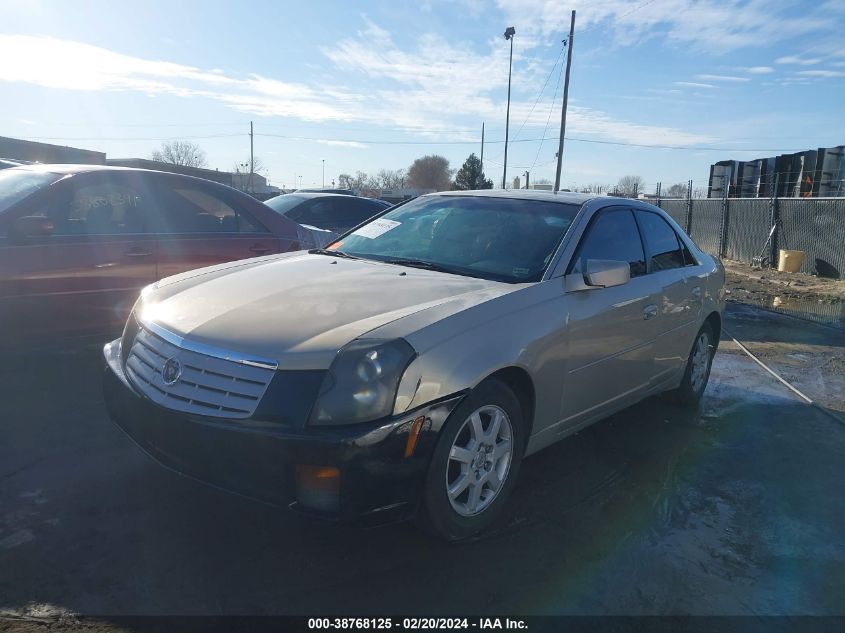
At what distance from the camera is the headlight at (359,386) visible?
2.60 metres

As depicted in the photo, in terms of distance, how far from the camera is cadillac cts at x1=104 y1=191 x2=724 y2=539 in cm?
262

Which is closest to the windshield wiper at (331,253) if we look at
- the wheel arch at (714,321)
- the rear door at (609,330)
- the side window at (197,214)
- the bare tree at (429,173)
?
the rear door at (609,330)

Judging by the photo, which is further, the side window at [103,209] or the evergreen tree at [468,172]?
the evergreen tree at [468,172]

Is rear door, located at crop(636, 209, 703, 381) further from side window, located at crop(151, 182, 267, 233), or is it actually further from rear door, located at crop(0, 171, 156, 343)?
rear door, located at crop(0, 171, 156, 343)

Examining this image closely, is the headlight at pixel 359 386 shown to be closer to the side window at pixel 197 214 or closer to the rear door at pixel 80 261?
the rear door at pixel 80 261

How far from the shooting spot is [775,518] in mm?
3600

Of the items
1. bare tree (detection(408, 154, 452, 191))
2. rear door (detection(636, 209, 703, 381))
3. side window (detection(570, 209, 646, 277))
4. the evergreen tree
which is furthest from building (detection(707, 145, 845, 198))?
bare tree (detection(408, 154, 452, 191))

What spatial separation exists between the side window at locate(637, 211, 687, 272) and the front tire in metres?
2.07

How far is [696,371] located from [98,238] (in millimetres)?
4892

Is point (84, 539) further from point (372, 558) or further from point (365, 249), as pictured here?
point (365, 249)

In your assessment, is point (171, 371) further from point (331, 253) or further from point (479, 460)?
point (331, 253)

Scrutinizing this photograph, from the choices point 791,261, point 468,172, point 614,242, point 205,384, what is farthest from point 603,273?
point 468,172

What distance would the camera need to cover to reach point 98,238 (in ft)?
17.3

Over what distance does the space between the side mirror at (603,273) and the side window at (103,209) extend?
382 centimetres
